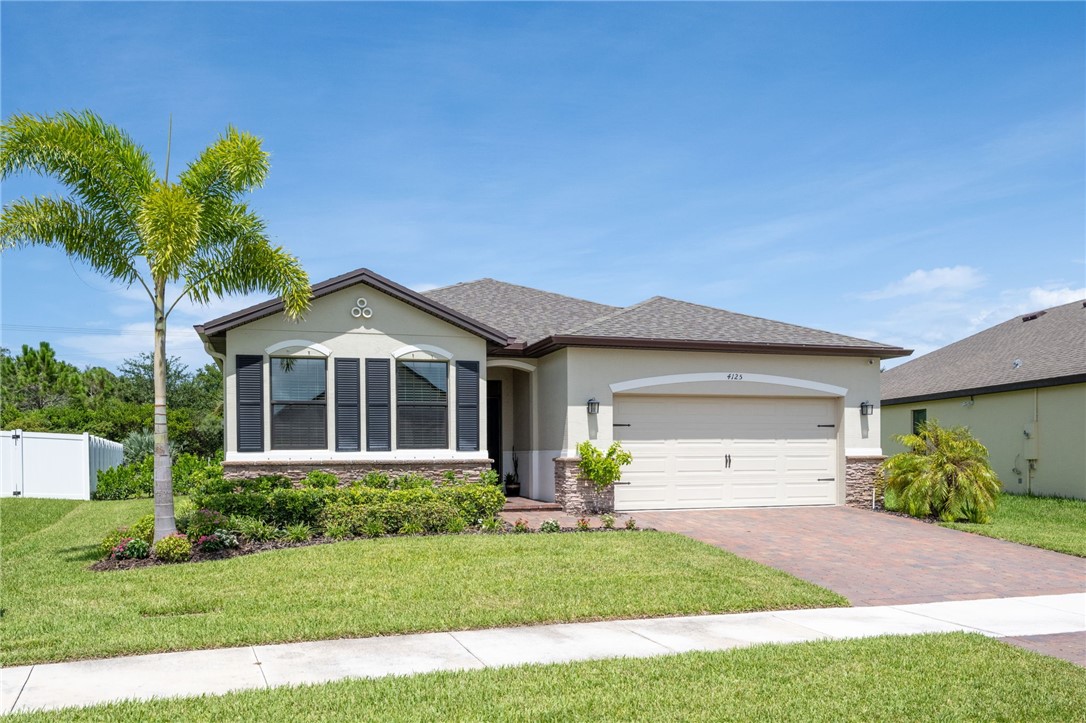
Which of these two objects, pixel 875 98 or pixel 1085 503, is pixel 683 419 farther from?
pixel 1085 503

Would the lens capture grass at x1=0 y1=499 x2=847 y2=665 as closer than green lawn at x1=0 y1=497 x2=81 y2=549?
Yes

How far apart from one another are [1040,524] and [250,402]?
1494 centimetres

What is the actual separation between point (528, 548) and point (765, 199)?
34.8 ft

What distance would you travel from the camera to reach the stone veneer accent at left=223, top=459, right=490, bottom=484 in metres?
15.1

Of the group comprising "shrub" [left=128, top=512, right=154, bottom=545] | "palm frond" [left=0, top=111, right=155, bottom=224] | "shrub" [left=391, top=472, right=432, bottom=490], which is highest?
"palm frond" [left=0, top=111, right=155, bottom=224]

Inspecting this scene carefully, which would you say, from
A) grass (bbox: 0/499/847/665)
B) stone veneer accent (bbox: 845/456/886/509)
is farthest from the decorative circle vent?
stone veneer accent (bbox: 845/456/886/509)

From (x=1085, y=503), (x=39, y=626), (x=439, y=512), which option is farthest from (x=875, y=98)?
(x=39, y=626)

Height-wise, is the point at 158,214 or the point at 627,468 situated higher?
the point at 158,214

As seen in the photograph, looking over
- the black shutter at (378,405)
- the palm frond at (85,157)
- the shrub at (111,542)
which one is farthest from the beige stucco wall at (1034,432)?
the palm frond at (85,157)

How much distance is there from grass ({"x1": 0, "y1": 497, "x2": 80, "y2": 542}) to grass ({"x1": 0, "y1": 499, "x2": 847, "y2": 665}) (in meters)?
2.28

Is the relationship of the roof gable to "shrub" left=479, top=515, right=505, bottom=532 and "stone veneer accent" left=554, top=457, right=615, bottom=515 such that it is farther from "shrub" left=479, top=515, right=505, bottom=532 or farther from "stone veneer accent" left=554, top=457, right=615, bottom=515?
"shrub" left=479, top=515, right=505, bottom=532

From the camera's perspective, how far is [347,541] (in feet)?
42.0

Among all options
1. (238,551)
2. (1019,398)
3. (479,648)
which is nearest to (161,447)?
(238,551)

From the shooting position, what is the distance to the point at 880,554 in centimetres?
1282
